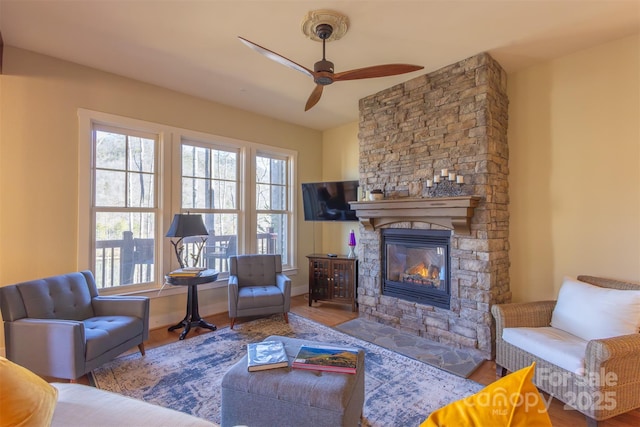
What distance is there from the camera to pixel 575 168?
9.47 feet

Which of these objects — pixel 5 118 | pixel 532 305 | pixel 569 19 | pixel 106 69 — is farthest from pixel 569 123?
pixel 5 118

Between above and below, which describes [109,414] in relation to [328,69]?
below

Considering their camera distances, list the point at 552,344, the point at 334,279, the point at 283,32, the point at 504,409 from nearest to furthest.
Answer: the point at 504,409 < the point at 552,344 < the point at 283,32 < the point at 334,279

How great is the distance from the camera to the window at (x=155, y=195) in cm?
339

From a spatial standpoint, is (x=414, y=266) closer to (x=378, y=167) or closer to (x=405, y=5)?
(x=378, y=167)

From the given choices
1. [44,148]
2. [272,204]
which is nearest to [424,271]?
[272,204]

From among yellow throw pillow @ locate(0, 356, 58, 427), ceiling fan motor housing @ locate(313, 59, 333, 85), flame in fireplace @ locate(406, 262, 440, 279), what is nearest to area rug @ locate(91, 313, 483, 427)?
flame in fireplace @ locate(406, 262, 440, 279)

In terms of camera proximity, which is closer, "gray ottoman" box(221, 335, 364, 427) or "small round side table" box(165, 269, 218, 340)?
"gray ottoman" box(221, 335, 364, 427)

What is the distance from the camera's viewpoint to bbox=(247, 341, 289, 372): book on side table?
1.81 meters

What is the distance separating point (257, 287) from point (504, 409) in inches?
140

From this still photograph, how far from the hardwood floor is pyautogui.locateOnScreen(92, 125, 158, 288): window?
851mm

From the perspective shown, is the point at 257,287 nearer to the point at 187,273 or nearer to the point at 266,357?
the point at 187,273

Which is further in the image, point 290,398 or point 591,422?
point 591,422

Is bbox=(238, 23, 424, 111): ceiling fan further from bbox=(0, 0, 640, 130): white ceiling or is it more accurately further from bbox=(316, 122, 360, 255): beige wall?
bbox=(316, 122, 360, 255): beige wall
